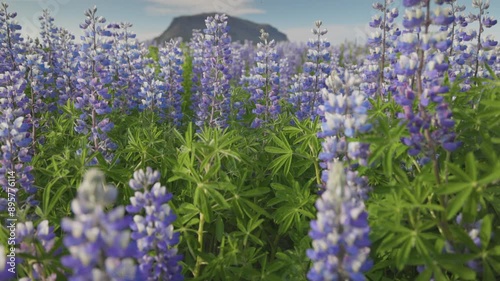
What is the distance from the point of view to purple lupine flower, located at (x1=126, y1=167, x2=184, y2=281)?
2174 mm

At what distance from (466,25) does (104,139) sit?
3.64 meters

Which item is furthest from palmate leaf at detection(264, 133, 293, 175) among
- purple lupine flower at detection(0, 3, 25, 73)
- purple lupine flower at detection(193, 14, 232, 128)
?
purple lupine flower at detection(0, 3, 25, 73)

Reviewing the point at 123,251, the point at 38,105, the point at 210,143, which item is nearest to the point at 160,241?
the point at 123,251

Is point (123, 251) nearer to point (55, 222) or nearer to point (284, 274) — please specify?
point (284, 274)

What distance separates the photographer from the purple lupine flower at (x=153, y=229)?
2174mm

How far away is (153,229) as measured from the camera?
2.17 m

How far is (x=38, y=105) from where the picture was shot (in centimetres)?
481

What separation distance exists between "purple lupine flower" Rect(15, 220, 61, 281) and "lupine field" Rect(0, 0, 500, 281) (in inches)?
0.4

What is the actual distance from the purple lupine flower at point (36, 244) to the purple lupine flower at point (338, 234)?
3.99ft

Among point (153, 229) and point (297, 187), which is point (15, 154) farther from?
point (297, 187)

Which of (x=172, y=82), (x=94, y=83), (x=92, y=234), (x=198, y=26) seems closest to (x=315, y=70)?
(x=172, y=82)

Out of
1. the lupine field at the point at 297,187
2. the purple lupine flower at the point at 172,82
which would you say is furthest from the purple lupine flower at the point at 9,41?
the purple lupine flower at the point at 172,82

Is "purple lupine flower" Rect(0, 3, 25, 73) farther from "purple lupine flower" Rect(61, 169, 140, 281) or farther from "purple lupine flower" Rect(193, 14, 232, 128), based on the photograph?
"purple lupine flower" Rect(61, 169, 140, 281)

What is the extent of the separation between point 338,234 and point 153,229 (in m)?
0.87
